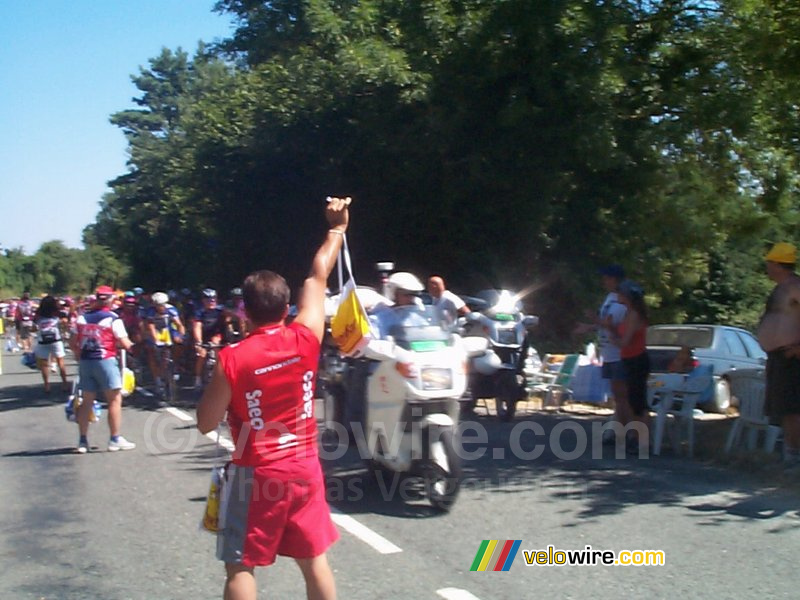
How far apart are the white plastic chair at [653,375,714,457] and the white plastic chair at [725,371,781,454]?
1.20 ft

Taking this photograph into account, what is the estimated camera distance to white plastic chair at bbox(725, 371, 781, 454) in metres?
9.31

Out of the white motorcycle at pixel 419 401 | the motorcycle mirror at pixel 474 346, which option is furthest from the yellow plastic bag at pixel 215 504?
the motorcycle mirror at pixel 474 346

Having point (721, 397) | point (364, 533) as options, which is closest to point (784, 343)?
point (364, 533)

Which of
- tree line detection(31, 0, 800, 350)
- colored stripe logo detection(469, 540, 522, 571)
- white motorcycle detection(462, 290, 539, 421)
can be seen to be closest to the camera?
colored stripe logo detection(469, 540, 522, 571)

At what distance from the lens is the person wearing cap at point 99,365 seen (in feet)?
34.3

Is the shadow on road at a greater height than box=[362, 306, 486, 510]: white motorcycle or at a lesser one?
lesser

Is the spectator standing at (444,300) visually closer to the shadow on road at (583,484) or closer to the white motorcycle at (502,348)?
the white motorcycle at (502,348)

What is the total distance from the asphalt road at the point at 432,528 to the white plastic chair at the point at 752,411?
62cm

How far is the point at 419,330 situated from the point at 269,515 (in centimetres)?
393

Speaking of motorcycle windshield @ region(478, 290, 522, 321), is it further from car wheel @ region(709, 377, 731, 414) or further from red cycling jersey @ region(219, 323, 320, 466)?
red cycling jersey @ region(219, 323, 320, 466)

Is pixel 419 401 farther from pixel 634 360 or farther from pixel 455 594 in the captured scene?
pixel 634 360

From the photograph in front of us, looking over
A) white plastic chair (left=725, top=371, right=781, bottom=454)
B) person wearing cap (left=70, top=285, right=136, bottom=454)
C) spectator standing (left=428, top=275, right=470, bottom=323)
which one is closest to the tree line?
spectator standing (left=428, top=275, right=470, bottom=323)

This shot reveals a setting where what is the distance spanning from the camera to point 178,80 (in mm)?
66562

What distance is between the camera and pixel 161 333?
16312mm
